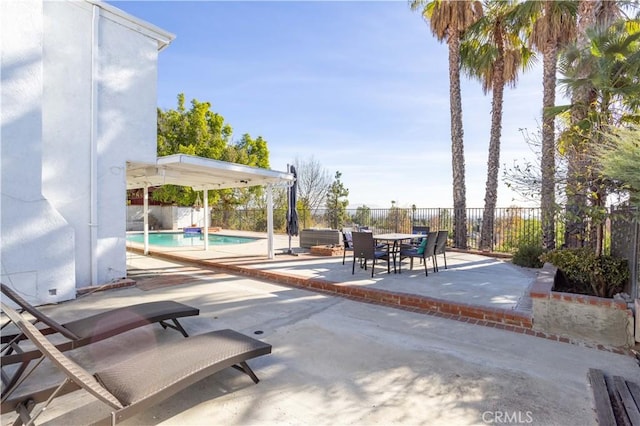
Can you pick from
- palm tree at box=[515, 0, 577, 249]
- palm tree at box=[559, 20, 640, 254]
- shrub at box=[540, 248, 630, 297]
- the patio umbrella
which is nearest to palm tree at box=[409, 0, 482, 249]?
palm tree at box=[515, 0, 577, 249]

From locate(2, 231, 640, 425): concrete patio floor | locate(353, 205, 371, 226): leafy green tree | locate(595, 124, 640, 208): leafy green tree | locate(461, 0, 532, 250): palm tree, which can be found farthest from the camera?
locate(353, 205, 371, 226): leafy green tree

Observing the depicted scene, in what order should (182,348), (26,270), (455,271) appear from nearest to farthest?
(182,348), (26,270), (455,271)

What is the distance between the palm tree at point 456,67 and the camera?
40.4 feet

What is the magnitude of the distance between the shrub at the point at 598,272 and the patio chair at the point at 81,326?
5888 millimetres

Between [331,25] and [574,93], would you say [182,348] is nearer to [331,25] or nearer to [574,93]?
[574,93]

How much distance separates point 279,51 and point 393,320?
10140mm

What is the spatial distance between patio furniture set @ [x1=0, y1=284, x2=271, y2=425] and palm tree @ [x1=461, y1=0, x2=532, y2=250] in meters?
11.4

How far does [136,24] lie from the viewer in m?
7.27

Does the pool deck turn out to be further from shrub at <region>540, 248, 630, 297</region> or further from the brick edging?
shrub at <region>540, 248, 630, 297</region>

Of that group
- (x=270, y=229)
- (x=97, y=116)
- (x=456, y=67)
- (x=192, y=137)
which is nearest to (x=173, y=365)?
(x=97, y=116)

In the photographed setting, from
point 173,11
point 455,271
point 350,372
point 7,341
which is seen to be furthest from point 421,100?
point 7,341

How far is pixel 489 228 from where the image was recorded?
39.5 feet

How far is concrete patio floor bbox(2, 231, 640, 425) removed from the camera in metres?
2.65

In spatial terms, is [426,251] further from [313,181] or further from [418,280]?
[313,181]
